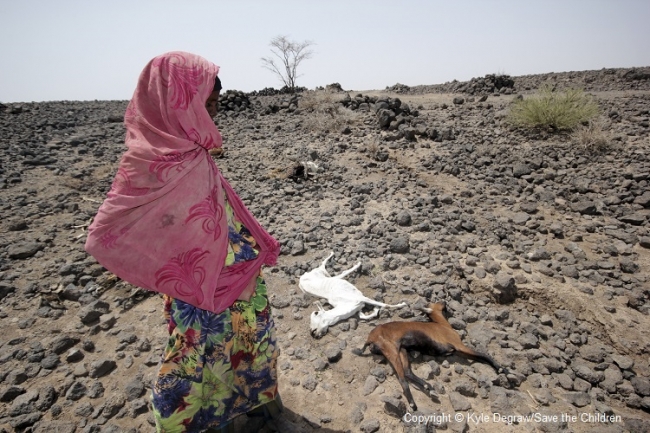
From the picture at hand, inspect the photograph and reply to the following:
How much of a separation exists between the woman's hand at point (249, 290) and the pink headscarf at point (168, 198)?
0.19m

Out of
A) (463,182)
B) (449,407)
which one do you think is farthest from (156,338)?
(463,182)

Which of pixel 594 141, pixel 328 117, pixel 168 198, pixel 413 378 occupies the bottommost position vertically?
pixel 413 378

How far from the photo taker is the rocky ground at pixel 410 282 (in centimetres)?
221

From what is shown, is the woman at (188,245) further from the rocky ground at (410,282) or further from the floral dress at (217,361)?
the rocky ground at (410,282)

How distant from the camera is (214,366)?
168cm

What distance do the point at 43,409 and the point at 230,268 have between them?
1.78m

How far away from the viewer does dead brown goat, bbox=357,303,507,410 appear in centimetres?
234

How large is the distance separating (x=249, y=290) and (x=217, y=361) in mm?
353

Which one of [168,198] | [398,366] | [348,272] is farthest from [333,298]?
[168,198]

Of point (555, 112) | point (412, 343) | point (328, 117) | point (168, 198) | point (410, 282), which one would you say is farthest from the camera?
point (328, 117)

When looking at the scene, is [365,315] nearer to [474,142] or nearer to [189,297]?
[189,297]

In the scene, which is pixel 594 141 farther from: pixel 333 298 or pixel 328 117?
pixel 328 117

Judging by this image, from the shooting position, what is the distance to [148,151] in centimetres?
139

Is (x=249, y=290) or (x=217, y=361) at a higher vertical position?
(x=249, y=290)
